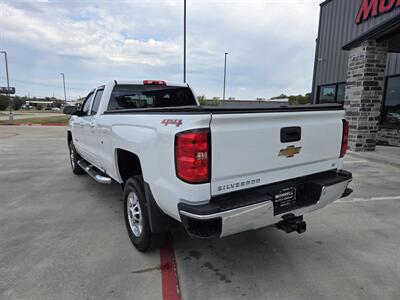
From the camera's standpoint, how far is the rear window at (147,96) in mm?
4223

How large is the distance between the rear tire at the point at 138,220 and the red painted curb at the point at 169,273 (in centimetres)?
15

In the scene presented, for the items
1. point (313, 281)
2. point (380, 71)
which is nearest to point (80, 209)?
point (313, 281)

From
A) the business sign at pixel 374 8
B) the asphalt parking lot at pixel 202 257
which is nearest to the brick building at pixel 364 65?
the business sign at pixel 374 8

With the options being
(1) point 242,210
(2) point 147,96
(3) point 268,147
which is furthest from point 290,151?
(2) point 147,96

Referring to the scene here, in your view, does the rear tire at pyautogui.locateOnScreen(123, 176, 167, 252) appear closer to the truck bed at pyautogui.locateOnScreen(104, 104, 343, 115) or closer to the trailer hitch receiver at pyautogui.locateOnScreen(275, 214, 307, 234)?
the truck bed at pyautogui.locateOnScreen(104, 104, 343, 115)

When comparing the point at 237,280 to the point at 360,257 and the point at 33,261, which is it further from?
the point at 33,261

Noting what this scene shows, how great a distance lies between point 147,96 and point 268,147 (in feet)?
8.66

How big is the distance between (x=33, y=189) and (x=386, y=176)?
754cm

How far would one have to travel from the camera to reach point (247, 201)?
2.22 m

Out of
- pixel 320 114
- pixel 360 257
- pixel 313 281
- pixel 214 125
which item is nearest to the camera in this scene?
pixel 214 125

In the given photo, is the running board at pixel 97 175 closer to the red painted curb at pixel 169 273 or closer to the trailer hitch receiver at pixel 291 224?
the red painted curb at pixel 169 273

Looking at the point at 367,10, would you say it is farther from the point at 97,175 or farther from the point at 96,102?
the point at 97,175

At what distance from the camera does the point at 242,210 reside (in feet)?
7.07

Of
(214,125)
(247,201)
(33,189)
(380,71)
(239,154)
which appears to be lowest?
(33,189)
